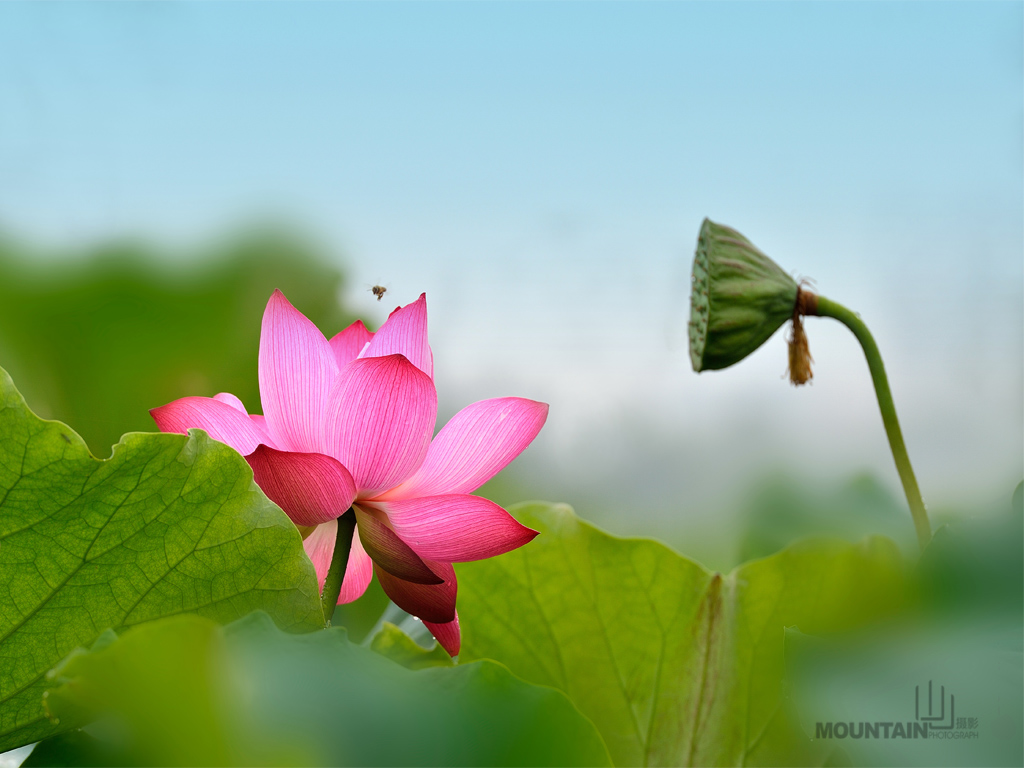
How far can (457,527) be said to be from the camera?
34cm

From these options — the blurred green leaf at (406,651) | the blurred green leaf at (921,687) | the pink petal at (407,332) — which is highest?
the pink petal at (407,332)

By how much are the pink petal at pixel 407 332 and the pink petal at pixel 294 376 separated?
3 cm

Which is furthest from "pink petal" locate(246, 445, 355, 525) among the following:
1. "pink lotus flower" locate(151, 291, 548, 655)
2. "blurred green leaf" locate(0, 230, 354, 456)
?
"blurred green leaf" locate(0, 230, 354, 456)

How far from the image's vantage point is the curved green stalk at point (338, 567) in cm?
31

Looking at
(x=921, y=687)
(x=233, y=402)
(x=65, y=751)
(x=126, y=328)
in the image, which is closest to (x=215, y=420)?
(x=233, y=402)

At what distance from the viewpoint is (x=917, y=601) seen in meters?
0.26

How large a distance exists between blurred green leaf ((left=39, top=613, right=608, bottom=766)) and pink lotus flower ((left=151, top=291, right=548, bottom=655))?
10cm

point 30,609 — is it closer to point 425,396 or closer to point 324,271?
point 425,396

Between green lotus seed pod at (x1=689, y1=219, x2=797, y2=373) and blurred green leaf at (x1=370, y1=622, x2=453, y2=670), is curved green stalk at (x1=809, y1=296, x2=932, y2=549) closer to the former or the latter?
green lotus seed pod at (x1=689, y1=219, x2=797, y2=373)

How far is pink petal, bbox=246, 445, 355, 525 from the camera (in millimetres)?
317

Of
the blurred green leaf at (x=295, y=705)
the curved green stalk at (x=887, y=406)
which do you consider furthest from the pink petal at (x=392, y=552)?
the curved green stalk at (x=887, y=406)

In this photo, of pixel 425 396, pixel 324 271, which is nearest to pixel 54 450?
pixel 425 396

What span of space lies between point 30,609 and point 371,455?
132mm

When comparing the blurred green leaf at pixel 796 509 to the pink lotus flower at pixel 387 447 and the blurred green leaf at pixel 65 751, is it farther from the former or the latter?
the blurred green leaf at pixel 65 751
